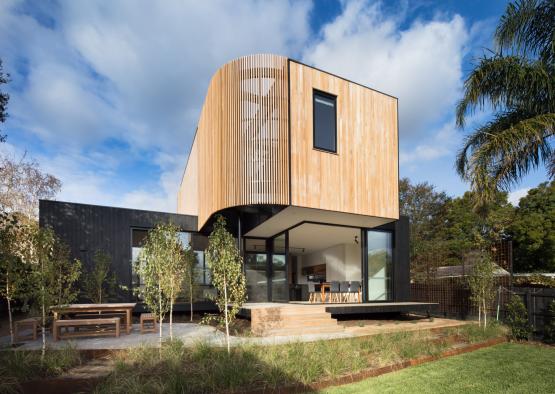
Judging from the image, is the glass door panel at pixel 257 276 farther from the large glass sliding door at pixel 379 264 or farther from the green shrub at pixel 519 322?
the green shrub at pixel 519 322

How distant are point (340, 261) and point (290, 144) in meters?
7.99

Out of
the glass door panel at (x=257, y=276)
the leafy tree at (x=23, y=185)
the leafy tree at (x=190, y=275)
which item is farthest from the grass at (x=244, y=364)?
the leafy tree at (x=23, y=185)

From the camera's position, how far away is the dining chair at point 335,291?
1255 cm

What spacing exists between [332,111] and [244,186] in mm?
3416

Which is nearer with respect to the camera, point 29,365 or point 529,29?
point 29,365

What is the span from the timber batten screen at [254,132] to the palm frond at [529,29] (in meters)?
5.20

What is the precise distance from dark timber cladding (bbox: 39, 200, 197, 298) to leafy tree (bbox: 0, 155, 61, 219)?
1269 cm

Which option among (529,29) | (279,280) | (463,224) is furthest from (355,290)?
(463,224)

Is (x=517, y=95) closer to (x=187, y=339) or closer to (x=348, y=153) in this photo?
(x=348, y=153)

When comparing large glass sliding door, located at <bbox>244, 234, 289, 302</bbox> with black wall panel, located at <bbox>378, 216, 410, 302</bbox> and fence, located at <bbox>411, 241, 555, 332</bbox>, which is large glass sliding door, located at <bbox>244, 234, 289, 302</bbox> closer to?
black wall panel, located at <bbox>378, 216, 410, 302</bbox>

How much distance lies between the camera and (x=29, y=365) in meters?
5.33

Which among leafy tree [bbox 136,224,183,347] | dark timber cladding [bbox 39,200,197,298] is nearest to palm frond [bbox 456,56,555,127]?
leafy tree [bbox 136,224,183,347]

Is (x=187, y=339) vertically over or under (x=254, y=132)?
under

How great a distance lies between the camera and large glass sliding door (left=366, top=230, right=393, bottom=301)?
41.7 feet
